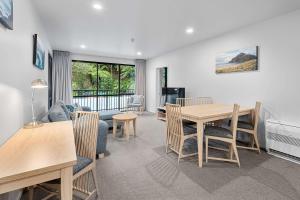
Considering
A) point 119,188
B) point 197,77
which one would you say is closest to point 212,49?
point 197,77

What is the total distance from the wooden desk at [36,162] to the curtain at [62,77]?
4.79 meters

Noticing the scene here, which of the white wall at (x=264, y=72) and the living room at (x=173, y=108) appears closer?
the living room at (x=173, y=108)

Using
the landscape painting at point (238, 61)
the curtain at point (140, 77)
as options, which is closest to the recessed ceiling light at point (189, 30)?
the landscape painting at point (238, 61)

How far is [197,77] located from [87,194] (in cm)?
395

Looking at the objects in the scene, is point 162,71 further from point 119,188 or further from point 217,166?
point 119,188

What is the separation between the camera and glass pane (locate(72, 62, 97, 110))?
22.3 feet

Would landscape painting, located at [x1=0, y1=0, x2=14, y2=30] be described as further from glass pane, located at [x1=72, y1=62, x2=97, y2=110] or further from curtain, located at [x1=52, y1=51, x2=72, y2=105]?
glass pane, located at [x1=72, y1=62, x2=97, y2=110]

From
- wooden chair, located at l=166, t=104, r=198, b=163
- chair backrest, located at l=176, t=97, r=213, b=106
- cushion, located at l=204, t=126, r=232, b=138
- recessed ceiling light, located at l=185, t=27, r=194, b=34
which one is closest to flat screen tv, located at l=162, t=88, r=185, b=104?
chair backrest, located at l=176, t=97, r=213, b=106

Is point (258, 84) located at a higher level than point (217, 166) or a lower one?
higher

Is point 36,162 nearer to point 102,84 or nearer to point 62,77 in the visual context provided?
point 62,77

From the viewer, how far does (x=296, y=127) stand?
260 cm

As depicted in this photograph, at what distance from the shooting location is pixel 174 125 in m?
2.78

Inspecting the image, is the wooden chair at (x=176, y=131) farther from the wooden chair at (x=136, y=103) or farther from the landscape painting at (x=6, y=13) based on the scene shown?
the wooden chair at (x=136, y=103)

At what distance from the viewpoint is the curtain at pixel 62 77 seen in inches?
226
